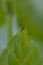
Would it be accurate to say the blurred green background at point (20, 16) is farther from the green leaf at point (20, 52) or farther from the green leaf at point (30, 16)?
the green leaf at point (20, 52)

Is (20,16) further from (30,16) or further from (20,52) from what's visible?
(20,52)

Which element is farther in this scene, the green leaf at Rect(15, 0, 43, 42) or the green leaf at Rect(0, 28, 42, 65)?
the green leaf at Rect(15, 0, 43, 42)

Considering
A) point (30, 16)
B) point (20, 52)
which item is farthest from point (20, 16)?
point (20, 52)

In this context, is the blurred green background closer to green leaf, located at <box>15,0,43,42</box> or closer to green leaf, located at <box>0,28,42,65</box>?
green leaf, located at <box>15,0,43,42</box>

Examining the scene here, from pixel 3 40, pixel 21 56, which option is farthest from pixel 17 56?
pixel 3 40

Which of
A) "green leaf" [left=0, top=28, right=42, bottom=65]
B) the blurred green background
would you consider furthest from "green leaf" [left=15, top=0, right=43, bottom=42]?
"green leaf" [left=0, top=28, right=42, bottom=65]
